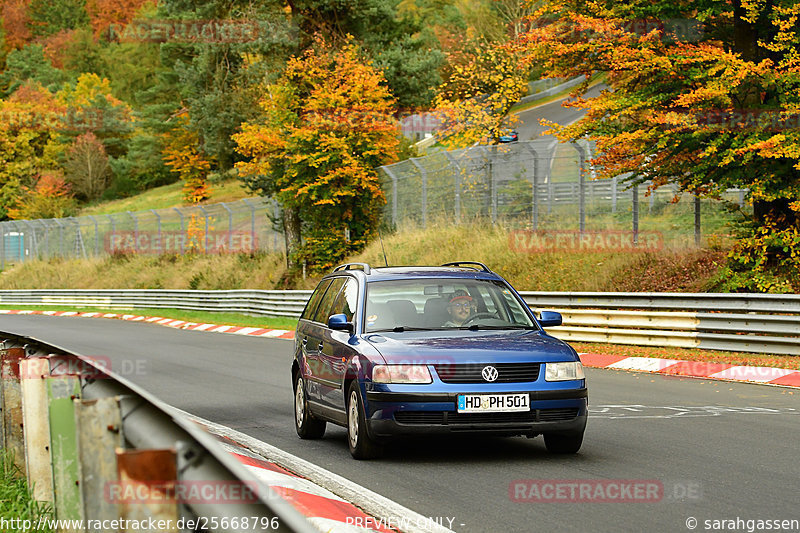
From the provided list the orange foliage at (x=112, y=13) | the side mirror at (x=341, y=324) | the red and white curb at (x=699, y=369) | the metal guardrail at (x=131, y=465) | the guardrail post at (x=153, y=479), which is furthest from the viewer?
the orange foliage at (x=112, y=13)

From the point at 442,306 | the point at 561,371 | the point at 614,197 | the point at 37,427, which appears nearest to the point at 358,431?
the point at 442,306

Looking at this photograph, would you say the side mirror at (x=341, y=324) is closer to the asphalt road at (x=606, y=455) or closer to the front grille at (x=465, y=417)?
the asphalt road at (x=606, y=455)

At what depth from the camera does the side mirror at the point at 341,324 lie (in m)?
9.78

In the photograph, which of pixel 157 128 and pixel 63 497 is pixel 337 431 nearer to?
pixel 63 497

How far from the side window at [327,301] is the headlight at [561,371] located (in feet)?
9.14

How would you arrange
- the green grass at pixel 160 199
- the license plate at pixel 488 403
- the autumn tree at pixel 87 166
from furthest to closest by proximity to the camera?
the autumn tree at pixel 87 166
the green grass at pixel 160 199
the license plate at pixel 488 403

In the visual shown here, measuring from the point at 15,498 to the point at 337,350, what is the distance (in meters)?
3.76

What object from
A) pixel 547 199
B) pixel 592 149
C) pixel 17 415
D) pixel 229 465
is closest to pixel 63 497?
pixel 17 415

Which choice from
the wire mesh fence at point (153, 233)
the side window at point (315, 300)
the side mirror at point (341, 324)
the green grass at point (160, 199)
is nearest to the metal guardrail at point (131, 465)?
the side mirror at point (341, 324)

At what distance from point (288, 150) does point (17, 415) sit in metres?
30.9

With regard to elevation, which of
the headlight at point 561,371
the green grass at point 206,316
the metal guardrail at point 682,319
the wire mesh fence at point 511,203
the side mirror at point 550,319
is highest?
the wire mesh fence at point 511,203

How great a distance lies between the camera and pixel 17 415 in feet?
22.9

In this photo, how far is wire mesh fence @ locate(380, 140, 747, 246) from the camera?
2400 centimetres

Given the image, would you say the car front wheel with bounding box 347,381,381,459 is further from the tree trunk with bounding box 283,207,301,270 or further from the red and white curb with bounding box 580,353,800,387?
the tree trunk with bounding box 283,207,301,270
